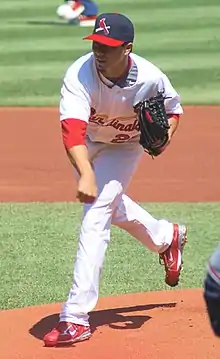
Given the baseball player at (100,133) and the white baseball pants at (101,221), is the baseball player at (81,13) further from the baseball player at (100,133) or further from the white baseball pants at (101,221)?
the baseball player at (100,133)

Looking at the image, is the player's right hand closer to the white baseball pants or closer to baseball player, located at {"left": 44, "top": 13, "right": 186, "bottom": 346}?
baseball player, located at {"left": 44, "top": 13, "right": 186, "bottom": 346}

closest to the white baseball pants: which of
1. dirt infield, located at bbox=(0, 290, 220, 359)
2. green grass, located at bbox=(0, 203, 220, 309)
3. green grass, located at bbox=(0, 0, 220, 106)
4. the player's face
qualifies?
dirt infield, located at bbox=(0, 290, 220, 359)

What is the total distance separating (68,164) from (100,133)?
4891 millimetres

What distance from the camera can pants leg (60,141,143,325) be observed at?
4695 millimetres

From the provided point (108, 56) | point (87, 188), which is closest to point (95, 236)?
point (87, 188)

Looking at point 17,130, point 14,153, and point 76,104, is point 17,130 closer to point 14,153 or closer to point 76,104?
point 14,153

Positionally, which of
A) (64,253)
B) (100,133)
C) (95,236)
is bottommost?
(64,253)

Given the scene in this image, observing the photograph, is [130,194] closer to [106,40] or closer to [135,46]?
[106,40]

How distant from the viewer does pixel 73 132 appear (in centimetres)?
448

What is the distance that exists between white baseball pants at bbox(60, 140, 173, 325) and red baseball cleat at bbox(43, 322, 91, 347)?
0.10 feet

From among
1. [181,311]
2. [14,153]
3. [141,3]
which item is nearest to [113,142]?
[181,311]

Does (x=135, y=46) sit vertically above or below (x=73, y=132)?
below

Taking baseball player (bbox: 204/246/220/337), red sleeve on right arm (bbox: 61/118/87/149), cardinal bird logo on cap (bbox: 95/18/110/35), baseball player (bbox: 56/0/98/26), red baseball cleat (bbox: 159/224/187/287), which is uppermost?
baseball player (bbox: 204/246/220/337)

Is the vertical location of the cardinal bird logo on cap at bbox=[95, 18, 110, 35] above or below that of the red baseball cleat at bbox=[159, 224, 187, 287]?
above
